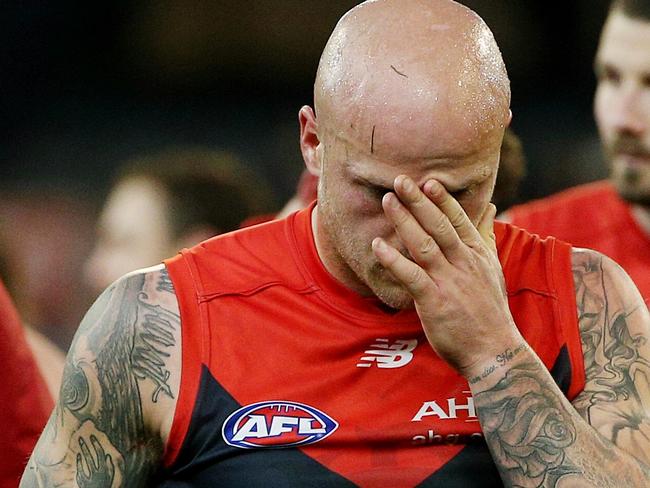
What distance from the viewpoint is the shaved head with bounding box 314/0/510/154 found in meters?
2.46

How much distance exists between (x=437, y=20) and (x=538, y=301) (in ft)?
1.93

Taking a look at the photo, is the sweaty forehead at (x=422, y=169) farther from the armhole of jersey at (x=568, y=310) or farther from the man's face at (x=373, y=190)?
the armhole of jersey at (x=568, y=310)

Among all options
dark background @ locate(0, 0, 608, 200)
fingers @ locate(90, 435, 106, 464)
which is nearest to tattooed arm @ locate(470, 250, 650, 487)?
fingers @ locate(90, 435, 106, 464)

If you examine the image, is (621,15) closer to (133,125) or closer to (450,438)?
(450,438)

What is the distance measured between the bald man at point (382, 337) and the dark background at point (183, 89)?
5371 mm

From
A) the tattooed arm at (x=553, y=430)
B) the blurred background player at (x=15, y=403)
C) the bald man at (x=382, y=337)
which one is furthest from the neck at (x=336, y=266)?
the blurred background player at (x=15, y=403)

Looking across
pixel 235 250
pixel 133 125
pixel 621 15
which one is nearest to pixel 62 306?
pixel 133 125

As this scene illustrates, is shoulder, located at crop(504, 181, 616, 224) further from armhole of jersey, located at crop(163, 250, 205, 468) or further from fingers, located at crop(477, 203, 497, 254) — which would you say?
armhole of jersey, located at crop(163, 250, 205, 468)

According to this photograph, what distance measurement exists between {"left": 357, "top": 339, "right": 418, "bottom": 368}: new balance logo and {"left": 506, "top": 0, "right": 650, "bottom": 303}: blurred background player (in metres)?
1.54

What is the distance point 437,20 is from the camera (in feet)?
8.45

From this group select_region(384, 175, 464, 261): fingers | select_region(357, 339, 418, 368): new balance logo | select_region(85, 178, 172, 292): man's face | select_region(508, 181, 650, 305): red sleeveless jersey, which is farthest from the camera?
select_region(85, 178, 172, 292): man's face

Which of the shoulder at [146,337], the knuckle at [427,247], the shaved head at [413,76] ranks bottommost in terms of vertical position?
the shoulder at [146,337]

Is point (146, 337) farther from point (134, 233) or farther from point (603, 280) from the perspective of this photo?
point (134, 233)

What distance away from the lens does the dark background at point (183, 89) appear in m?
8.23
